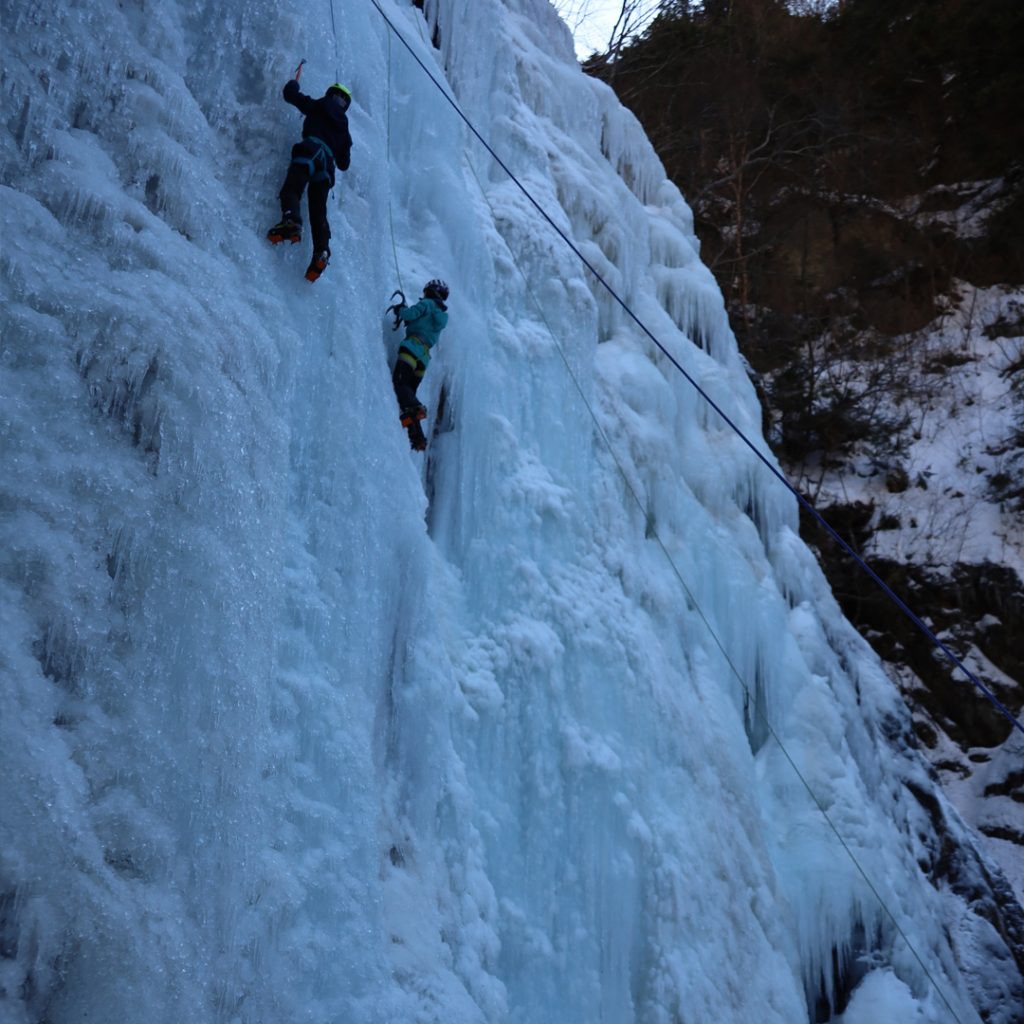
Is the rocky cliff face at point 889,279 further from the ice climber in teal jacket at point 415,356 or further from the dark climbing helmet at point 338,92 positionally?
the dark climbing helmet at point 338,92

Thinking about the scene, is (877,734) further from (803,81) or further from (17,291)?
(803,81)

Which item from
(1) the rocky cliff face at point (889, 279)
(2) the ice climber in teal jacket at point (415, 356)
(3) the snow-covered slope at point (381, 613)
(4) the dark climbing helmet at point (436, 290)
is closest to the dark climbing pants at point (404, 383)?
(2) the ice climber in teal jacket at point (415, 356)

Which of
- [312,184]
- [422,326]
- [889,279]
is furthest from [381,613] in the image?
[889,279]

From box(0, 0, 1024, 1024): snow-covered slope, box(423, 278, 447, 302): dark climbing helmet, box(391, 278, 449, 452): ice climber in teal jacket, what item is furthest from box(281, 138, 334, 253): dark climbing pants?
box(423, 278, 447, 302): dark climbing helmet

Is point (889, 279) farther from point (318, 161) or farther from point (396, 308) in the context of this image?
point (318, 161)

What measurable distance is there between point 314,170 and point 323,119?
0.84 feet

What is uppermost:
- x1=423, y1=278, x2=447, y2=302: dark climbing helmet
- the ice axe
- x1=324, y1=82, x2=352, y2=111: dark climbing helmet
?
x1=324, y1=82, x2=352, y2=111: dark climbing helmet

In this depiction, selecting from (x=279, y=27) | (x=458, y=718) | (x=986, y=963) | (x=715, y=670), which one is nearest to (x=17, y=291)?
(x=279, y=27)

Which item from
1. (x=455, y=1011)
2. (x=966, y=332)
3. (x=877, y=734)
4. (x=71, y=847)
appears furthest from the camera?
(x=966, y=332)

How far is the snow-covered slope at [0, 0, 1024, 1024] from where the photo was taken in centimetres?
186

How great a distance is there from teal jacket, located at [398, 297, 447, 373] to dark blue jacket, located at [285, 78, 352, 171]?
2.32 ft

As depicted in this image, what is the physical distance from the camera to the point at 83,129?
2359 mm

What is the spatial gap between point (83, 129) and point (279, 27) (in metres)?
1.26

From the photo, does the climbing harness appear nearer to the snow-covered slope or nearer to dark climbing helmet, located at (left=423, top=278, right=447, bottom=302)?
the snow-covered slope
